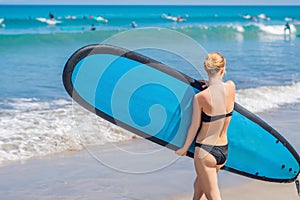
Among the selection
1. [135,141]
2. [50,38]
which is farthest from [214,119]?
[50,38]

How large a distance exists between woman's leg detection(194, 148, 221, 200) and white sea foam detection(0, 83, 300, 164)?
3.06 meters

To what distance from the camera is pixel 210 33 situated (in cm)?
3253

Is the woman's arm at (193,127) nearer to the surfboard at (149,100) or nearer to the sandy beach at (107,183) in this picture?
the surfboard at (149,100)

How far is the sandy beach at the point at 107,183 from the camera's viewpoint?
188 inches

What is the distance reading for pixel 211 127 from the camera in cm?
350

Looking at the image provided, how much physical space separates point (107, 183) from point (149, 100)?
1471 mm

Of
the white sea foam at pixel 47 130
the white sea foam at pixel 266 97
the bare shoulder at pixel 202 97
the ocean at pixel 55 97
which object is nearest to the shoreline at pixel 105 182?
the white sea foam at pixel 47 130

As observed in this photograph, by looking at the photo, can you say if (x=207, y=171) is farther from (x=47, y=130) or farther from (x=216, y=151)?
(x=47, y=130)

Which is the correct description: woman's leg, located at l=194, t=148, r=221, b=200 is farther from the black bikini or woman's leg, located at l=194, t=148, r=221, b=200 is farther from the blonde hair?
the blonde hair

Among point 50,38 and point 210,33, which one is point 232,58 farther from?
point 210,33

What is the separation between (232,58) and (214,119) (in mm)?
Result: 15132

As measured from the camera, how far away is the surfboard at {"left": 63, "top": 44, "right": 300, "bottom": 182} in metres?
3.92

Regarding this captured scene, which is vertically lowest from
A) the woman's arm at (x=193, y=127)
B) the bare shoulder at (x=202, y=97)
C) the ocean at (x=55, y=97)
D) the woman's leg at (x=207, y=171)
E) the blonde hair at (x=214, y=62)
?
the ocean at (x=55, y=97)

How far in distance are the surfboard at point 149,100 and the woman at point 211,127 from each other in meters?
0.26
